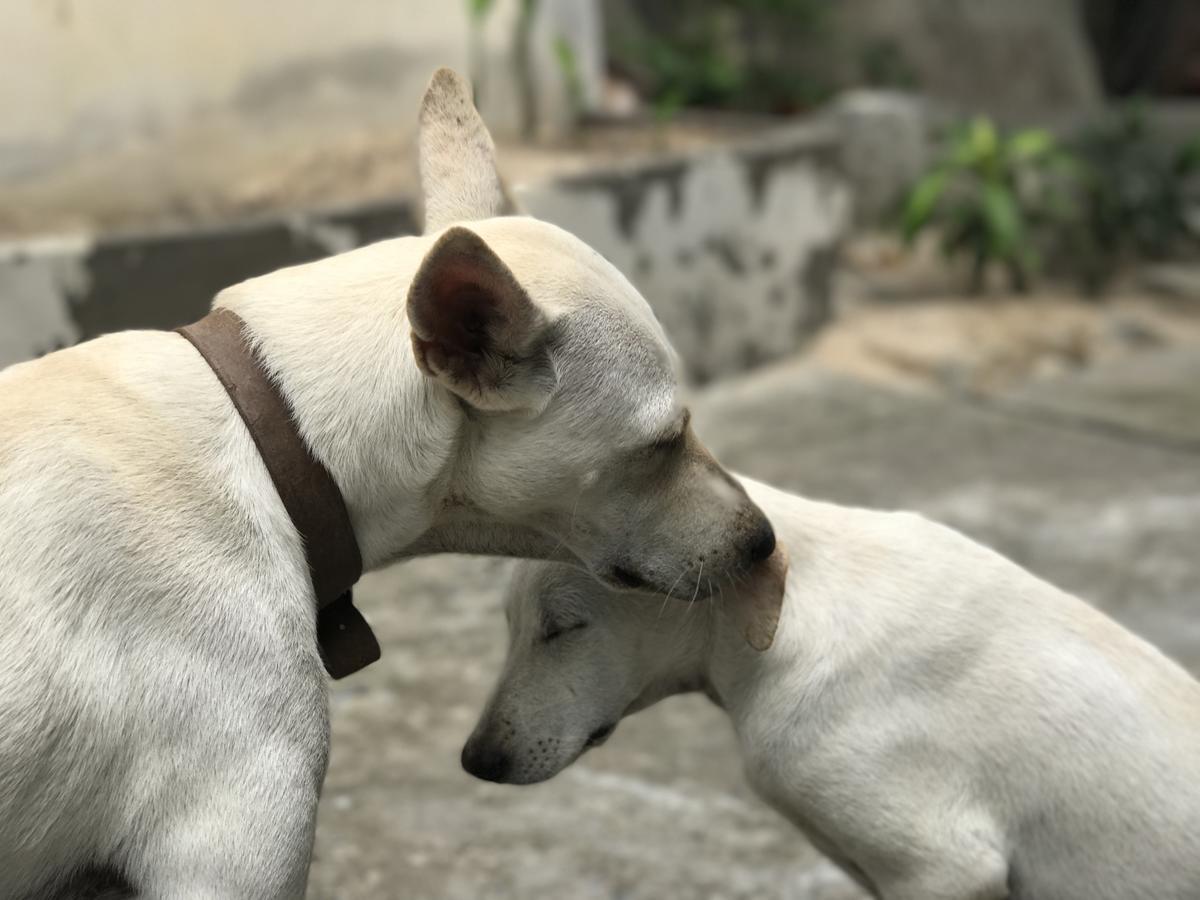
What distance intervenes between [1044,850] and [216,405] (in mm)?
1525

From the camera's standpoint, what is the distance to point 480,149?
2.41 m

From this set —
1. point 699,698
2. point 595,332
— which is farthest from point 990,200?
point 595,332

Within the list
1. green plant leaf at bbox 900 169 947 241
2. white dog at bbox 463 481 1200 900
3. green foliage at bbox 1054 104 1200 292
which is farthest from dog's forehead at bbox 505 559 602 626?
green foliage at bbox 1054 104 1200 292

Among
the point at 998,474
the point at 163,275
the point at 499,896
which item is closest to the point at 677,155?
the point at 998,474

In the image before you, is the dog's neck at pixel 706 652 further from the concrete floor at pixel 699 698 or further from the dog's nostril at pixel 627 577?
the concrete floor at pixel 699 698

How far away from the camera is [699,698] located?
4055 mm

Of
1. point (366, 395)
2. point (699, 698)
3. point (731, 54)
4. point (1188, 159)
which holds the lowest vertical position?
point (731, 54)

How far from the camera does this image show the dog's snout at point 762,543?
2.16m

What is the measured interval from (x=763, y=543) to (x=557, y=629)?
1.48 feet

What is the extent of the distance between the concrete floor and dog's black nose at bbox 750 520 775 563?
1.18 metres

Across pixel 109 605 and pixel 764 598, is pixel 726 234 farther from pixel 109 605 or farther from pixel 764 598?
pixel 109 605

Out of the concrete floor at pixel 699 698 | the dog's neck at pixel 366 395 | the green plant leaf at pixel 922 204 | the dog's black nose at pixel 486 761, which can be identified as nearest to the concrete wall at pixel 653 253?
the concrete floor at pixel 699 698

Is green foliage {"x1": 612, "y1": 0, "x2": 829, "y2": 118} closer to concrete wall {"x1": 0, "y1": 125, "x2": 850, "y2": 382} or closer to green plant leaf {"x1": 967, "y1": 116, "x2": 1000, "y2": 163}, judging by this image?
green plant leaf {"x1": 967, "y1": 116, "x2": 1000, "y2": 163}

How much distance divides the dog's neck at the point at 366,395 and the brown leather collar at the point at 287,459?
0.7 inches
